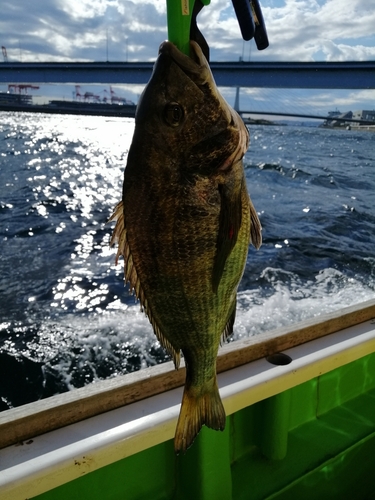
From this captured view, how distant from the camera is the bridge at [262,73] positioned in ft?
103

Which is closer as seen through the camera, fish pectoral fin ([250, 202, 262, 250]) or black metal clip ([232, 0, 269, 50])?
black metal clip ([232, 0, 269, 50])

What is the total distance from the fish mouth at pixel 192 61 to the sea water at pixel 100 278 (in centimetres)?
160

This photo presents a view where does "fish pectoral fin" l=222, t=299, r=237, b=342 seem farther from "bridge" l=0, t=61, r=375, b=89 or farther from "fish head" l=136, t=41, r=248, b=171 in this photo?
"bridge" l=0, t=61, r=375, b=89

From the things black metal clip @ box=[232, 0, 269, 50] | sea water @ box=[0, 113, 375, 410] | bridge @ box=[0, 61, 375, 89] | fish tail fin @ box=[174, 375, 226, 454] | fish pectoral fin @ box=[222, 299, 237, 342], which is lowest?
sea water @ box=[0, 113, 375, 410]

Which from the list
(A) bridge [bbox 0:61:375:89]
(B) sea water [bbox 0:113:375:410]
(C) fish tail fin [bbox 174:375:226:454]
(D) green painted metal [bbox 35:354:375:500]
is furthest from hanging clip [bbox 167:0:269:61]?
(A) bridge [bbox 0:61:375:89]

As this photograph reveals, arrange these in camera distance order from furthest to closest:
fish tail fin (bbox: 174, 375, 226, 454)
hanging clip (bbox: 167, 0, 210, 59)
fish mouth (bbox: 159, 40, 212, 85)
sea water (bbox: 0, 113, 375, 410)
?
1. sea water (bbox: 0, 113, 375, 410)
2. fish tail fin (bbox: 174, 375, 226, 454)
3. fish mouth (bbox: 159, 40, 212, 85)
4. hanging clip (bbox: 167, 0, 210, 59)

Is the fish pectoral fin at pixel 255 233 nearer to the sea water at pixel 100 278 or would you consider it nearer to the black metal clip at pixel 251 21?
the black metal clip at pixel 251 21

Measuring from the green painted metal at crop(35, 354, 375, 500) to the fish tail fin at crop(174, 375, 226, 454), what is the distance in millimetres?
818

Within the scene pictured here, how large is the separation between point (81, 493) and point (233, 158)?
1860 millimetres

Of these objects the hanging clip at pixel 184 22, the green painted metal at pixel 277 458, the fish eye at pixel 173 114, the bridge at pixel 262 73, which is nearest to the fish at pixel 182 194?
the fish eye at pixel 173 114

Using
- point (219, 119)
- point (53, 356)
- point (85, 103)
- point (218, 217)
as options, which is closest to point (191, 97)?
point (219, 119)

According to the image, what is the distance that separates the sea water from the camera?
5977mm

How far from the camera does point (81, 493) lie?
2.27 m

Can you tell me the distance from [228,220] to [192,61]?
1.64 feet
